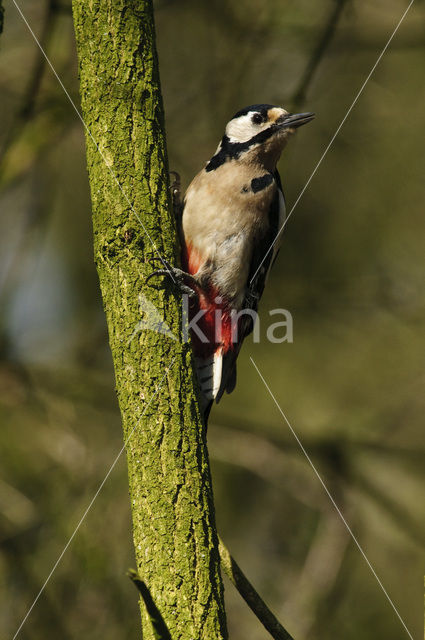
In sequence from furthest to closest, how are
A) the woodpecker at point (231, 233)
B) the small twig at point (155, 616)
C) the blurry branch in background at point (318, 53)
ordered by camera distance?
the blurry branch in background at point (318, 53) < the woodpecker at point (231, 233) < the small twig at point (155, 616)

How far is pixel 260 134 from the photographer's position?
11.7ft

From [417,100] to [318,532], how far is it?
3264mm

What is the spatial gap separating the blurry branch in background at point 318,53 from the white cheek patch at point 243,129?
43 centimetres

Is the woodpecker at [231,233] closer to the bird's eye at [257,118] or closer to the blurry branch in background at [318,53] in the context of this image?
the bird's eye at [257,118]

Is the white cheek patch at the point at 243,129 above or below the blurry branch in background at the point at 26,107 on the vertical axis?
above

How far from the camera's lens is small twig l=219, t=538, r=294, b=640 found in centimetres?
208

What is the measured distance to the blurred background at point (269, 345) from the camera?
13.7ft

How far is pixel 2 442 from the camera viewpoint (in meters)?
4.68

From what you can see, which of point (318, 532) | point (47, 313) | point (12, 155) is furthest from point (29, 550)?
point (12, 155)

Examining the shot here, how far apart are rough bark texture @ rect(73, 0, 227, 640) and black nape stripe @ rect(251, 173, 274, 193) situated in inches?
53.5

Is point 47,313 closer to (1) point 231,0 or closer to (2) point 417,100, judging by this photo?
(1) point 231,0

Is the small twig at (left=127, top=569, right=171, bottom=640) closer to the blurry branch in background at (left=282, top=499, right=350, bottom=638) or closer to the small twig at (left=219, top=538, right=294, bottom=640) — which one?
the small twig at (left=219, top=538, right=294, bottom=640)

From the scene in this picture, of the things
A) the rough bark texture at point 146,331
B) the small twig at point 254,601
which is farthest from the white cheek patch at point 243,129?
the small twig at point 254,601

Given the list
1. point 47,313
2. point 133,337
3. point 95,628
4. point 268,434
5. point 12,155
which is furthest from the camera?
point 47,313
